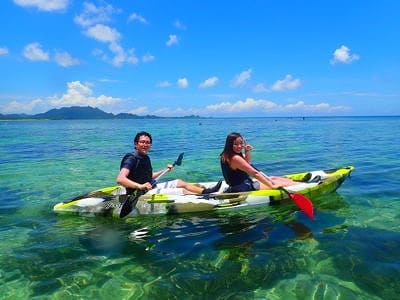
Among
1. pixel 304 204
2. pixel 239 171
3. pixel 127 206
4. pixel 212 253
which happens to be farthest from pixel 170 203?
pixel 304 204

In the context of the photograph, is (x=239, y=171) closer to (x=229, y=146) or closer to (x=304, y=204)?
(x=229, y=146)

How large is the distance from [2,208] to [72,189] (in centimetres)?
273

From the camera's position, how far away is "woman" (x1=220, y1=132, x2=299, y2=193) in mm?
7820

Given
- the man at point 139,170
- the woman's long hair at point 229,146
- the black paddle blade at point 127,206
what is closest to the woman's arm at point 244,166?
the woman's long hair at point 229,146

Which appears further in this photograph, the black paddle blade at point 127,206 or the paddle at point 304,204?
the black paddle blade at point 127,206

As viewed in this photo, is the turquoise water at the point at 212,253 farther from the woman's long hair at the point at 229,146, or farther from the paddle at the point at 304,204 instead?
the woman's long hair at the point at 229,146

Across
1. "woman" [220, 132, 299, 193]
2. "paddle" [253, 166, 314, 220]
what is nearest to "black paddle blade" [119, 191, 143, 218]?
"woman" [220, 132, 299, 193]

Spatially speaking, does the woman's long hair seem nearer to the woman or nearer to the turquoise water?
the woman

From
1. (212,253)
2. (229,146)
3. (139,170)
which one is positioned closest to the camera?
(212,253)

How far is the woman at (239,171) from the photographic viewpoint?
7820mm

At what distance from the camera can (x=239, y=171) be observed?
8406mm

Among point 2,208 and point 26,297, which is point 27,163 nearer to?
point 2,208

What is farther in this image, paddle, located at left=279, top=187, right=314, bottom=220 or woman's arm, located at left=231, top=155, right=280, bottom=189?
woman's arm, located at left=231, top=155, right=280, bottom=189

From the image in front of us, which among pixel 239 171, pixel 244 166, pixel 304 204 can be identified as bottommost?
pixel 304 204
